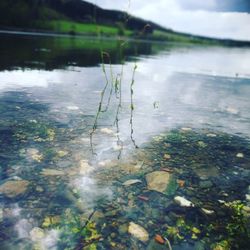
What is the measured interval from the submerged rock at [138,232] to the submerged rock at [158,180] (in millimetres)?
701

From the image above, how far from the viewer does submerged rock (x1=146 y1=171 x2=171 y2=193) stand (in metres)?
3.17

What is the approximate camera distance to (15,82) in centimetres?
801

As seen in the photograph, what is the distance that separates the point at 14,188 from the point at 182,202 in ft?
5.78

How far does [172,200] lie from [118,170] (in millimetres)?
820

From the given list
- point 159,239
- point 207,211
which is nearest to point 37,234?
point 159,239

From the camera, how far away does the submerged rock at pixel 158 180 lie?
317 cm

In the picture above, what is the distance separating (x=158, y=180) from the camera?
331 centimetres

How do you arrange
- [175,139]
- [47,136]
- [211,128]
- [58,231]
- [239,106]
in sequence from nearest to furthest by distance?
[58,231], [47,136], [175,139], [211,128], [239,106]

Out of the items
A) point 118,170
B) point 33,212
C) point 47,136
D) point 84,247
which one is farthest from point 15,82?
point 84,247

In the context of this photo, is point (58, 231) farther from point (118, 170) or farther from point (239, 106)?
point (239, 106)

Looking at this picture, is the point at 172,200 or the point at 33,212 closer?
the point at 33,212

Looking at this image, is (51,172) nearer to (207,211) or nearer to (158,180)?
(158,180)

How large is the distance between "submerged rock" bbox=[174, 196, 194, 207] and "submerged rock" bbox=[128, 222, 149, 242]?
2.00 ft

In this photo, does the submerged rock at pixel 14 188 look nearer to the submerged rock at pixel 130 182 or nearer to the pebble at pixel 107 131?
the submerged rock at pixel 130 182
